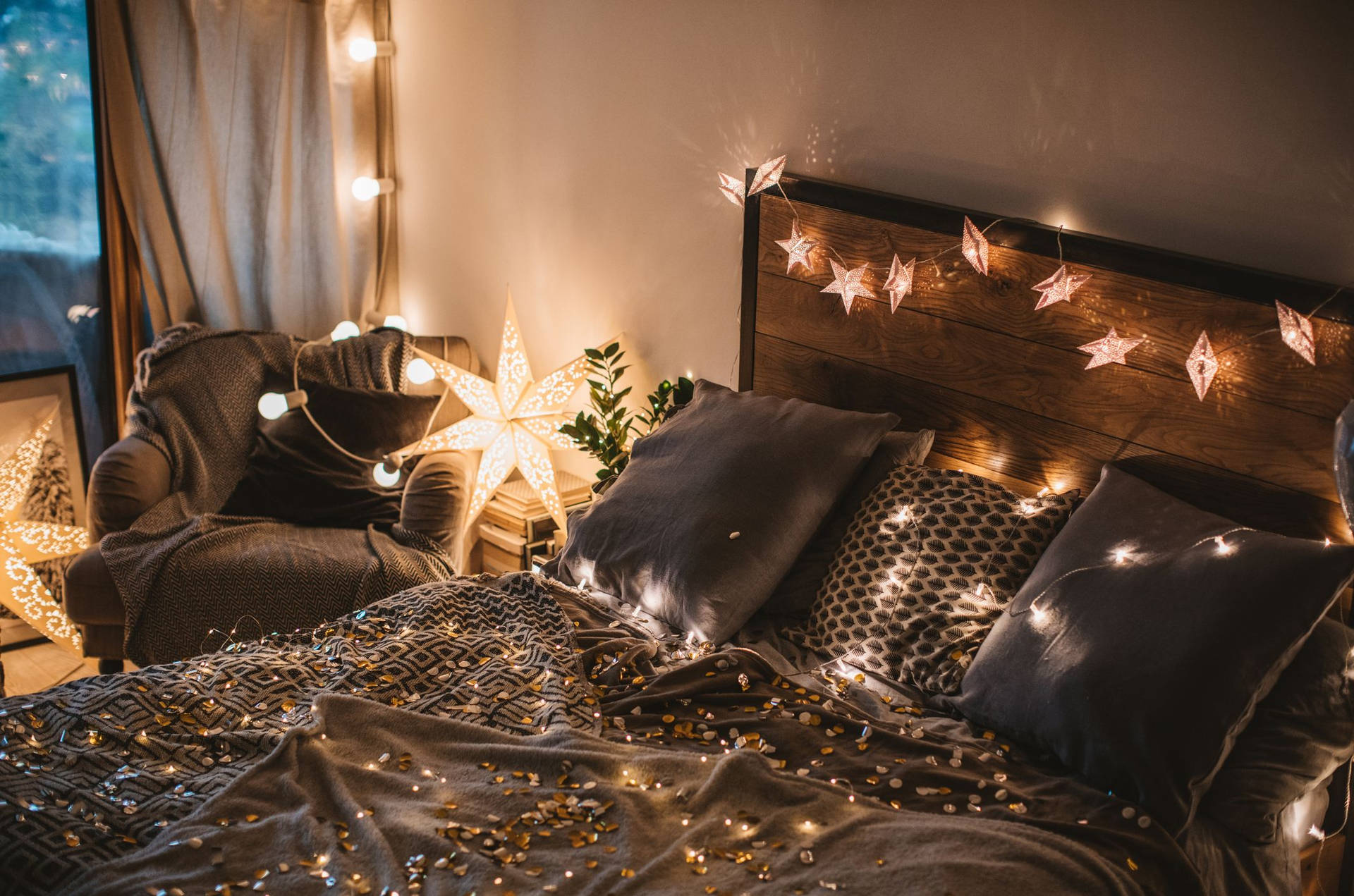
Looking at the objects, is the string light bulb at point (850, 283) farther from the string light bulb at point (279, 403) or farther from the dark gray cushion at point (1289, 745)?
the string light bulb at point (279, 403)

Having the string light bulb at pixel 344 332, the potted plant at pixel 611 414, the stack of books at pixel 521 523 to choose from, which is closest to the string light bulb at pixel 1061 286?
the potted plant at pixel 611 414

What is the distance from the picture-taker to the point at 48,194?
338cm

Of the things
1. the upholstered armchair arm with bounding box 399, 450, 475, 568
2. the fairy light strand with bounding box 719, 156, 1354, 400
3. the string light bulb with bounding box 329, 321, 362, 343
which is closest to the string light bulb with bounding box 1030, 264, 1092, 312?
the fairy light strand with bounding box 719, 156, 1354, 400

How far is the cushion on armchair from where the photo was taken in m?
3.21

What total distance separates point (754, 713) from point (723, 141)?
1.56 meters

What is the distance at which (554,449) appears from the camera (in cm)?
362

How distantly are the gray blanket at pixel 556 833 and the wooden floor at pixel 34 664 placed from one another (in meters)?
1.87

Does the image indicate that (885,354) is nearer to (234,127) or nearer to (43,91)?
(234,127)

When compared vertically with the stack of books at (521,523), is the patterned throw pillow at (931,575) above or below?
above

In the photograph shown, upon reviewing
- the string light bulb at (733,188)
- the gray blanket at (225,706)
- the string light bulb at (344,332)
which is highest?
the string light bulb at (733,188)

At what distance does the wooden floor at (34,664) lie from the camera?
3182 mm

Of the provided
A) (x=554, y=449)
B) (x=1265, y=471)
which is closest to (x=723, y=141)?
(x=554, y=449)

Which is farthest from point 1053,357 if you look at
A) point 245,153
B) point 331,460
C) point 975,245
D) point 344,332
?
point 245,153

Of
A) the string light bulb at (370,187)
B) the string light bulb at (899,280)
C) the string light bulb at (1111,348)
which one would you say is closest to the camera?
the string light bulb at (1111,348)
